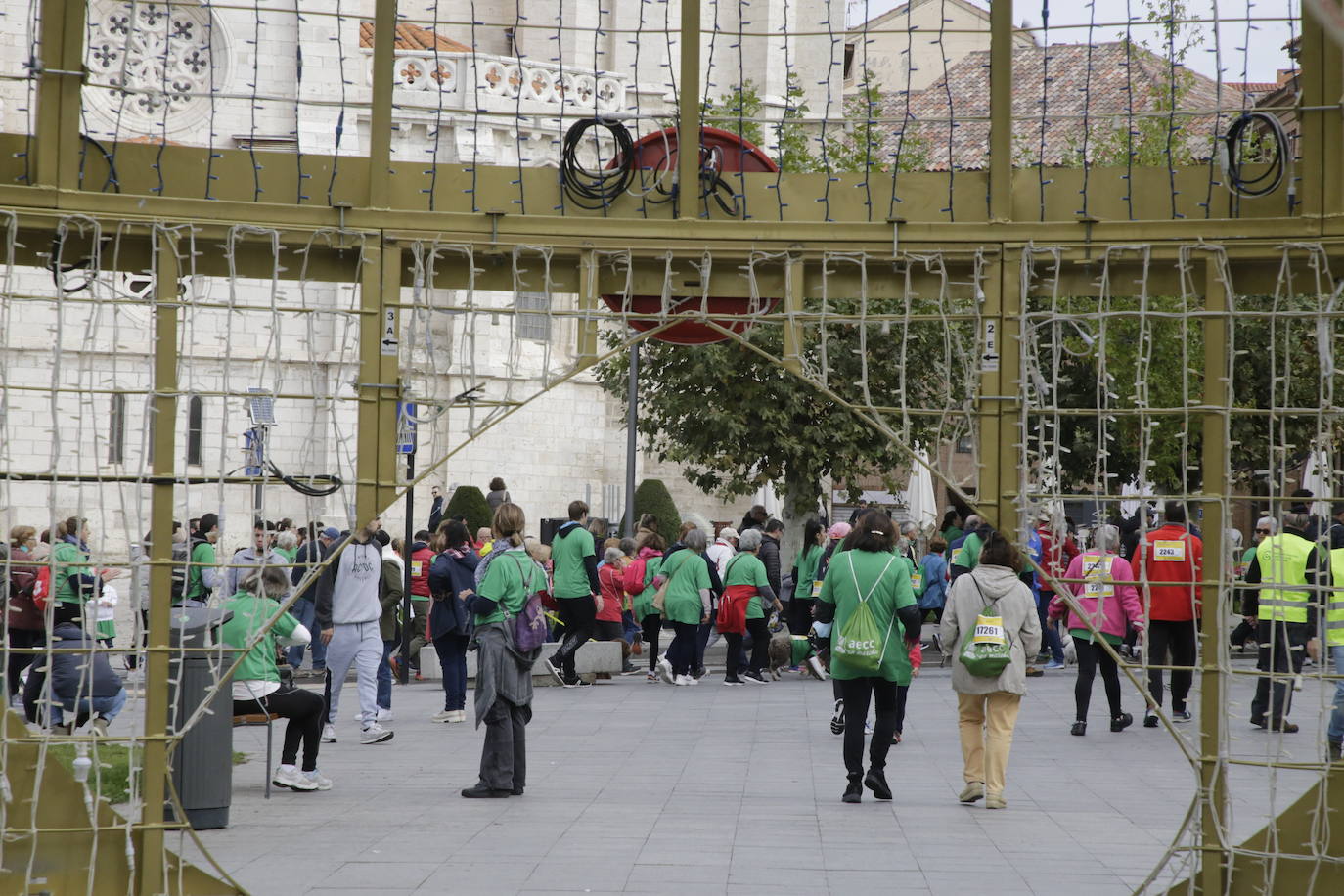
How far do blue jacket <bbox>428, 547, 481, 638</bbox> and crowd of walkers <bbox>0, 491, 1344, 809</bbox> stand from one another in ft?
0.07

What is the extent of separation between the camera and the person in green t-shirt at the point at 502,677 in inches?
384

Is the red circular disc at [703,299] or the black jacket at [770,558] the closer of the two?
the red circular disc at [703,299]

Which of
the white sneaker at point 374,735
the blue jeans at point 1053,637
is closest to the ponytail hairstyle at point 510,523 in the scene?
the white sneaker at point 374,735

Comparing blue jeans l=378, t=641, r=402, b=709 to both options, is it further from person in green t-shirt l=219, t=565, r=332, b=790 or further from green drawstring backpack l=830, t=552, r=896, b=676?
green drawstring backpack l=830, t=552, r=896, b=676

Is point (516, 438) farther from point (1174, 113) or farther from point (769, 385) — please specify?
point (1174, 113)

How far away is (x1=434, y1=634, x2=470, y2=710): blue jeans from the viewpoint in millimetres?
13742

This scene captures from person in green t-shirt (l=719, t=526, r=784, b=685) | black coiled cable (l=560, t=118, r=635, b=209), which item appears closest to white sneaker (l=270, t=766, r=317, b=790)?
black coiled cable (l=560, t=118, r=635, b=209)

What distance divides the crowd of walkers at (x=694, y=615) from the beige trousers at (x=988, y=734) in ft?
0.05

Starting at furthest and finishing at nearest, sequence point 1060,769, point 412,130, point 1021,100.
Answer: point 1021,100, point 412,130, point 1060,769

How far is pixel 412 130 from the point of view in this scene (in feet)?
114

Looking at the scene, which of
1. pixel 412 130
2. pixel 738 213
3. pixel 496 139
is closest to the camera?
pixel 738 213

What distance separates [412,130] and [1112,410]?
99.8 ft

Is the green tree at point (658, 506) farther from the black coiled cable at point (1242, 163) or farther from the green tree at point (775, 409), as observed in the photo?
the black coiled cable at point (1242, 163)

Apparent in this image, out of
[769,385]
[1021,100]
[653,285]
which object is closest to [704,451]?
[769,385]
